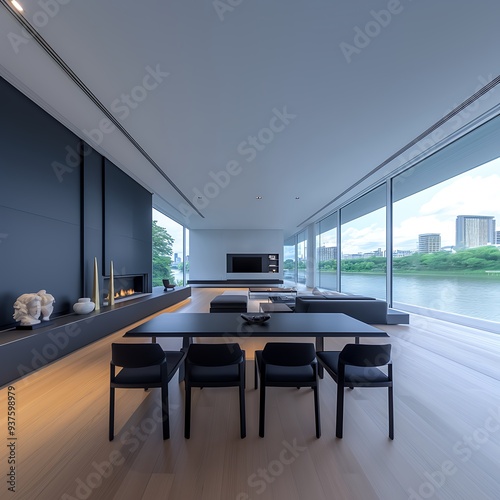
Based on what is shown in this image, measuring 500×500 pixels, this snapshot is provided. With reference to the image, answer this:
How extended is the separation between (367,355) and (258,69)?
2768mm

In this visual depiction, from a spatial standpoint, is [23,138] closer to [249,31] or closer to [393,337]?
[249,31]

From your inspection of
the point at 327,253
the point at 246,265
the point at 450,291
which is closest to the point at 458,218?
the point at 450,291

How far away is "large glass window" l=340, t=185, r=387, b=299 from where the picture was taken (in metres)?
7.19

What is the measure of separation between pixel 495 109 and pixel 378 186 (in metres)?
3.27

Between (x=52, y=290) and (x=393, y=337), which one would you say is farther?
(x=393, y=337)

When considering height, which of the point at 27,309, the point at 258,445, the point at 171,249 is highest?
the point at 171,249

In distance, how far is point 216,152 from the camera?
169 inches

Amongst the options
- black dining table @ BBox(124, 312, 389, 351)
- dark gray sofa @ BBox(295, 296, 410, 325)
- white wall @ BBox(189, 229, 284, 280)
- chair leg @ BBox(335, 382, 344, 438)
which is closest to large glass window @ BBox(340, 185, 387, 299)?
dark gray sofa @ BBox(295, 296, 410, 325)

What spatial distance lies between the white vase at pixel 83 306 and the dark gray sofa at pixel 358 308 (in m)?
3.44

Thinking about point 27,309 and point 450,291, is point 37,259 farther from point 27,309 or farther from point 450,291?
point 450,291

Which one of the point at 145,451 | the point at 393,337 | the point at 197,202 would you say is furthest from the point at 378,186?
the point at 145,451

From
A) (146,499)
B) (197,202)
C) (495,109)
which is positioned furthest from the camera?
(197,202)

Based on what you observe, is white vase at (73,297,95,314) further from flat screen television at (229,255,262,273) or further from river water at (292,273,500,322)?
flat screen television at (229,255,262,273)

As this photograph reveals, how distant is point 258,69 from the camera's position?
8.18 ft
